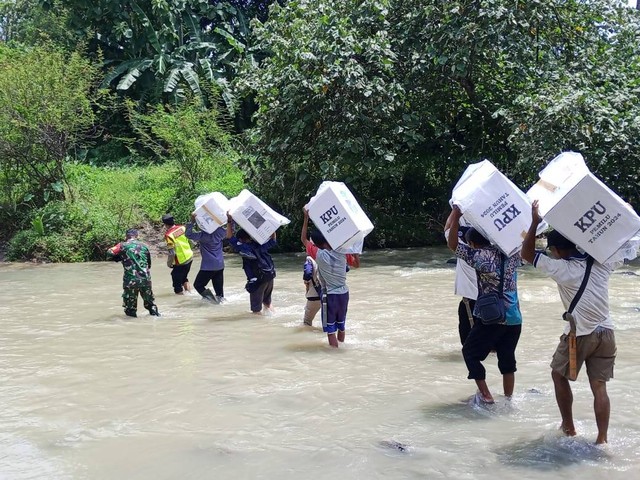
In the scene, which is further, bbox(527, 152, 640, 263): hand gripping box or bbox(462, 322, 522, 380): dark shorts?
bbox(462, 322, 522, 380): dark shorts

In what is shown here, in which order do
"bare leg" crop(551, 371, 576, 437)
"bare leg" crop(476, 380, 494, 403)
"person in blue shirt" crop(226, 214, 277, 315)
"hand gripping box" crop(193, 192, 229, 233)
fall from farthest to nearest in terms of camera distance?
"hand gripping box" crop(193, 192, 229, 233)
"person in blue shirt" crop(226, 214, 277, 315)
"bare leg" crop(476, 380, 494, 403)
"bare leg" crop(551, 371, 576, 437)

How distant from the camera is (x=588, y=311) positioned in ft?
15.1

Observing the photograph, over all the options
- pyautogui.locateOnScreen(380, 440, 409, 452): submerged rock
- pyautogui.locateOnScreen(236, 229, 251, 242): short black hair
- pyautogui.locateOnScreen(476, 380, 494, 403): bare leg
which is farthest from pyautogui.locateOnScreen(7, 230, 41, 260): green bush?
pyautogui.locateOnScreen(380, 440, 409, 452): submerged rock

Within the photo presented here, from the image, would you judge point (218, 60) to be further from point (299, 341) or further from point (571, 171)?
point (571, 171)

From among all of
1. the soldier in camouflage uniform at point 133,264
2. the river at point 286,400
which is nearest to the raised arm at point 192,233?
the soldier in camouflage uniform at point 133,264

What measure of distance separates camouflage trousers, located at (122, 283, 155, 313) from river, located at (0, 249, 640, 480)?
0.23 meters

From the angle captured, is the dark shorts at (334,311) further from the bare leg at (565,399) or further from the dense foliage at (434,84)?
the dense foliage at (434,84)

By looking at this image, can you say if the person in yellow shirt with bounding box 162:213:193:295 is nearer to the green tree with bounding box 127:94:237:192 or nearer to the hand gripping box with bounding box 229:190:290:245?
the hand gripping box with bounding box 229:190:290:245

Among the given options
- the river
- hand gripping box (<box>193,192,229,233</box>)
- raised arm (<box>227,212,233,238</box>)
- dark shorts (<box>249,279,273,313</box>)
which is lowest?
the river

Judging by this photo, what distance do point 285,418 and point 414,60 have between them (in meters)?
11.4

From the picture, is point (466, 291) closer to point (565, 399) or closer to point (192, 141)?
point (565, 399)

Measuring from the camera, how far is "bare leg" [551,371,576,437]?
4832mm

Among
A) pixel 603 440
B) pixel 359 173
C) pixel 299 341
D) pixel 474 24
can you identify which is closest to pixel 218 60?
pixel 359 173

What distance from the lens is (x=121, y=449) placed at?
16.4 ft
